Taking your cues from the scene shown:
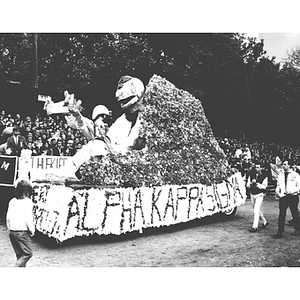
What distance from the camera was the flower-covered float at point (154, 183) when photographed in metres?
5.14

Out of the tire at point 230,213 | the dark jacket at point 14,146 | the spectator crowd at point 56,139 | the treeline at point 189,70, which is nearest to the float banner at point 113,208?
the tire at point 230,213

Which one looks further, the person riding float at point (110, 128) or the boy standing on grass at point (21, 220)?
the person riding float at point (110, 128)

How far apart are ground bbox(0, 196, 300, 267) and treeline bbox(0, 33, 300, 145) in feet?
4.35

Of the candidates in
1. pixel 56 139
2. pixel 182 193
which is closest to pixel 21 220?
pixel 182 193

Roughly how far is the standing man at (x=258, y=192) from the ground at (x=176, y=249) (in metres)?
0.10

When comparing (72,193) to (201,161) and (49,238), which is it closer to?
(49,238)

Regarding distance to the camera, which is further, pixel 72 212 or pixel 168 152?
pixel 168 152

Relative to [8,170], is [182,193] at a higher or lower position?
lower

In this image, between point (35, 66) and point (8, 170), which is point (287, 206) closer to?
point (8, 170)

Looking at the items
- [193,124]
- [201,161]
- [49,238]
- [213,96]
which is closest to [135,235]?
[49,238]

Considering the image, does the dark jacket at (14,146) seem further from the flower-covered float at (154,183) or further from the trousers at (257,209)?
the trousers at (257,209)

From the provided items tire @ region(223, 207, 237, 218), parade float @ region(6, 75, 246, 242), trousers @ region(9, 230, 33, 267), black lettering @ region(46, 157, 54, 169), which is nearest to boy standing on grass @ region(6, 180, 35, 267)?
trousers @ region(9, 230, 33, 267)

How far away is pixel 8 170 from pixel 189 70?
11.5 ft

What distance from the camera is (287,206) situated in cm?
588
